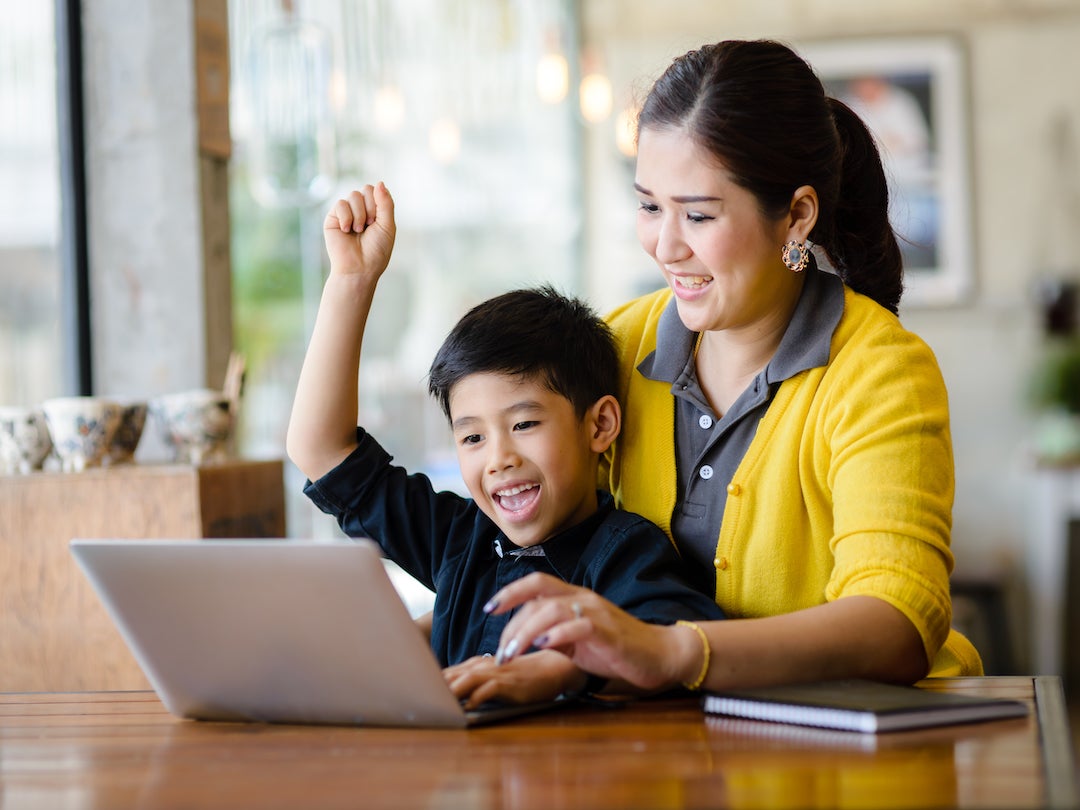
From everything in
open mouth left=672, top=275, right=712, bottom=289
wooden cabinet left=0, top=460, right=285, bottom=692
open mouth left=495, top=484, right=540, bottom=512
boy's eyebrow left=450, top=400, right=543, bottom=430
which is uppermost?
open mouth left=672, top=275, right=712, bottom=289

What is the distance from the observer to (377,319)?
4371 mm

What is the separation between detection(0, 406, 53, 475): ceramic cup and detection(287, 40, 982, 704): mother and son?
0.62 meters

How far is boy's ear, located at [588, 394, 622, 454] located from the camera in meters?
1.59

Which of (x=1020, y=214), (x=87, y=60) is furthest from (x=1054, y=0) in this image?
(x=87, y=60)

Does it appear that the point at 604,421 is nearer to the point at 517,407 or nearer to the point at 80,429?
the point at 517,407

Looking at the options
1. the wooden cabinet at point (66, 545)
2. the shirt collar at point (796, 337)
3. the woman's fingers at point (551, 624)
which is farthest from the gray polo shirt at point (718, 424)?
the wooden cabinet at point (66, 545)

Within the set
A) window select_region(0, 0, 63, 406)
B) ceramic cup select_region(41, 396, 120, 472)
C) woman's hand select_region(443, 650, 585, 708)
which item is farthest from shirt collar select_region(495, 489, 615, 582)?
window select_region(0, 0, 63, 406)

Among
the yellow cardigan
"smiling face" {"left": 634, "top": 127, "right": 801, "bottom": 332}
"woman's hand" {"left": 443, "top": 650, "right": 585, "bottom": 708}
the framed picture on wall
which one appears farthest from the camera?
the framed picture on wall

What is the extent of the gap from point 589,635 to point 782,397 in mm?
501

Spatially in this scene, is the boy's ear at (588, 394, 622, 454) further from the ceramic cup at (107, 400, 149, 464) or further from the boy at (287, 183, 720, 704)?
the ceramic cup at (107, 400, 149, 464)

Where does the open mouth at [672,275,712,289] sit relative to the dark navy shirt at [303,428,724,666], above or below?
above

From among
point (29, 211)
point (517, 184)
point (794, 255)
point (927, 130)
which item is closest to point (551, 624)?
point (794, 255)

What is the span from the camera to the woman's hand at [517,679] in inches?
47.4

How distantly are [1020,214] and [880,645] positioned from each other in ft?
13.6
